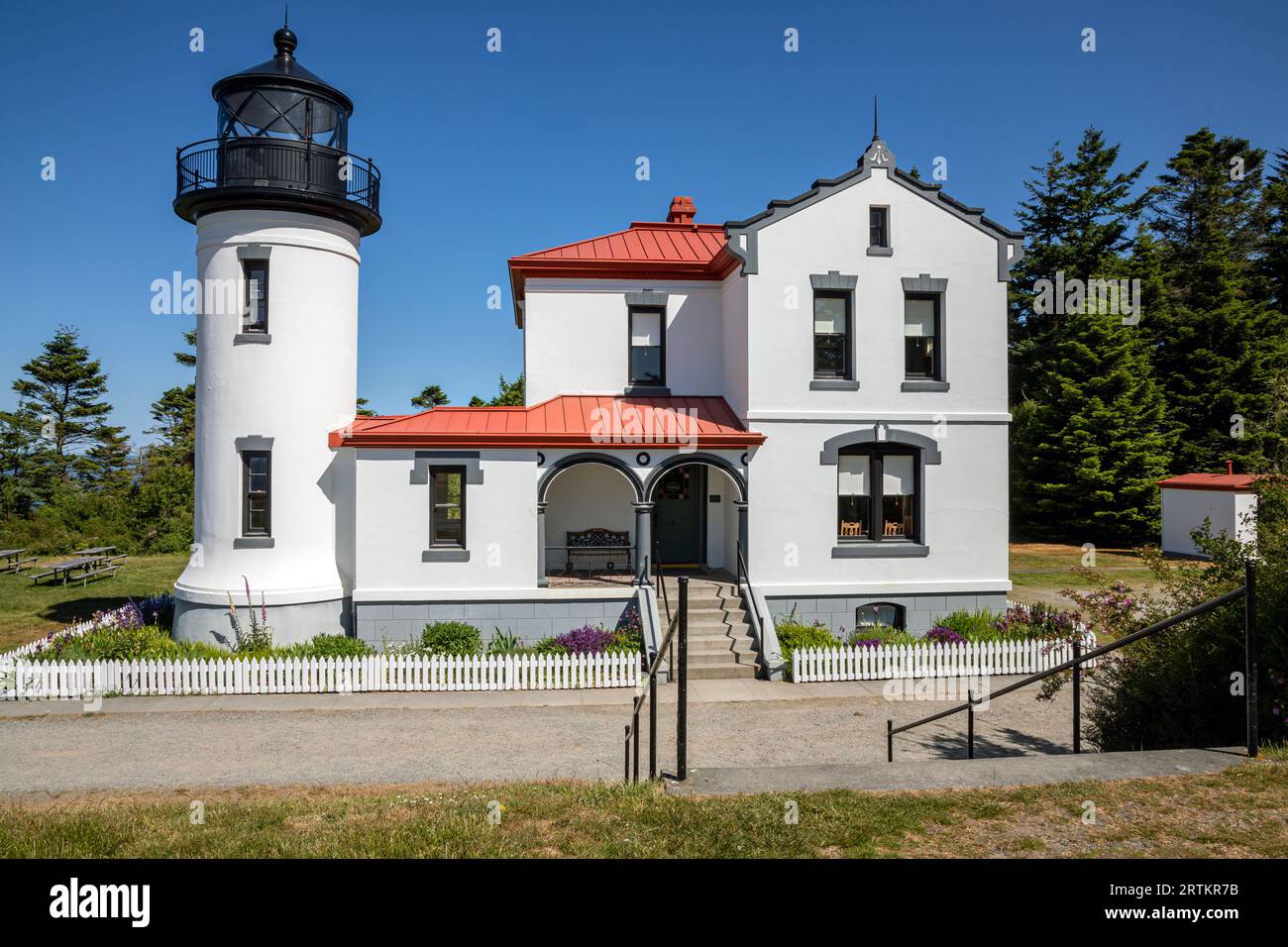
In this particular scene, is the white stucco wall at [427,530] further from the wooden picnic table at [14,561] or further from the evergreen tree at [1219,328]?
the evergreen tree at [1219,328]

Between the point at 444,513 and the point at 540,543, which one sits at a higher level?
the point at 444,513

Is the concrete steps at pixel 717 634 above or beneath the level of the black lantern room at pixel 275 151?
beneath

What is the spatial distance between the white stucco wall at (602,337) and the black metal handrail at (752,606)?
14.8ft

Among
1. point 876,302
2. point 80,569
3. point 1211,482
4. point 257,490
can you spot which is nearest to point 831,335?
point 876,302

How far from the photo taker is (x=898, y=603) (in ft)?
53.8

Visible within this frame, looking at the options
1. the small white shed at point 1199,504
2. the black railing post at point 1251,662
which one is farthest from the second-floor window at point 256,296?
the small white shed at point 1199,504

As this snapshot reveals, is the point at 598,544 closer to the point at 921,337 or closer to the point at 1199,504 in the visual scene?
the point at 921,337

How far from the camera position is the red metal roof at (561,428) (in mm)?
15523

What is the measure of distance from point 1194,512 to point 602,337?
85.3ft

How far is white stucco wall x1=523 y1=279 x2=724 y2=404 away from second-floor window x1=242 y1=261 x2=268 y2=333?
5.53 metres

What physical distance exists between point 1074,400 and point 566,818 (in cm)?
3623
